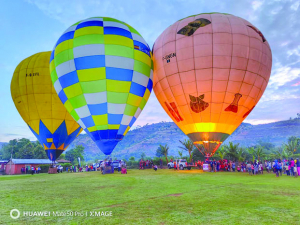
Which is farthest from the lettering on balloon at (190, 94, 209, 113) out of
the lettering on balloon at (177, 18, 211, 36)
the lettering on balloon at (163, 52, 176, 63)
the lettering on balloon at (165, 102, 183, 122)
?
the lettering on balloon at (177, 18, 211, 36)

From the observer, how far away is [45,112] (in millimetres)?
21984

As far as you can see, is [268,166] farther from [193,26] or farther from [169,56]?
[193,26]

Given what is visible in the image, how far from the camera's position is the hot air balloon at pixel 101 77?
14961 millimetres

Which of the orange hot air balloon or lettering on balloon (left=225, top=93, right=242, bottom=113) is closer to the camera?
Answer: the orange hot air balloon

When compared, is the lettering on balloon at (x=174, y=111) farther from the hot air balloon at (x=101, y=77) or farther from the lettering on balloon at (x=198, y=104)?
the hot air balloon at (x=101, y=77)

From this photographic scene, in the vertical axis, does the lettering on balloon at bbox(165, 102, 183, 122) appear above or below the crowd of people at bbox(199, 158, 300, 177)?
above

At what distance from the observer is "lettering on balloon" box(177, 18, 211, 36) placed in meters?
18.3

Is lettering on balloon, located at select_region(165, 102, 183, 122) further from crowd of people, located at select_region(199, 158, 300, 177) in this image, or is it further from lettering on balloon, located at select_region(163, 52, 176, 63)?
crowd of people, located at select_region(199, 158, 300, 177)

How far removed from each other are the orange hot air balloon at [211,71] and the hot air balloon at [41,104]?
9829 mm

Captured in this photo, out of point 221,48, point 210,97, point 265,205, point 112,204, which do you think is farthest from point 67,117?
point 265,205

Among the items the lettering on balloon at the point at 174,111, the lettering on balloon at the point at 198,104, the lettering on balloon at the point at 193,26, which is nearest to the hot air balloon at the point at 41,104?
the lettering on balloon at the point at 174,111

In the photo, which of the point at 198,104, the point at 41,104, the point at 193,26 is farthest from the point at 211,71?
the point at 41,104

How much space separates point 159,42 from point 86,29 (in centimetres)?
655

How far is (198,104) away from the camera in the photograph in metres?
18.5
